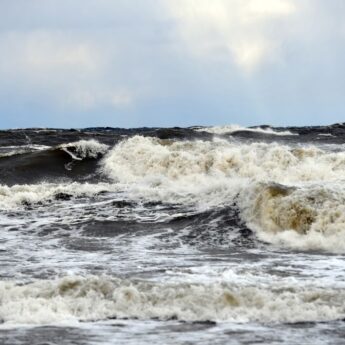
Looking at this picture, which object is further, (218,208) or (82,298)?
(218,208)

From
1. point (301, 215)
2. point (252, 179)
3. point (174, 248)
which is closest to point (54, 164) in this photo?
point (252, 179)

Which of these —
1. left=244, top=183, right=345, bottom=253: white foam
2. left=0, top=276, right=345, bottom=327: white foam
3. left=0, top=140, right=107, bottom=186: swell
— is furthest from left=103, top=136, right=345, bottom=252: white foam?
left=0, top=276, right=345, bottom=327: white foam

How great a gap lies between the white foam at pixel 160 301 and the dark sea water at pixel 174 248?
2 centimetres

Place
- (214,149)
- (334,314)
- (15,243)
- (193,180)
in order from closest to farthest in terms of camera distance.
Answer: (334,314), (15,243), (193,180), (214,149)

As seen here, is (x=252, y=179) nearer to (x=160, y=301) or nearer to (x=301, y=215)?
(x=301, y=215)

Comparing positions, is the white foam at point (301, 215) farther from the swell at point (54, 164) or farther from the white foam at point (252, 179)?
the swell at point (54, 164)

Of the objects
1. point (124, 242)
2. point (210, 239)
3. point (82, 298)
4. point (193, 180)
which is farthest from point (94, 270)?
point (193, 180)

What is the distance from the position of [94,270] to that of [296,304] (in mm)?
3282

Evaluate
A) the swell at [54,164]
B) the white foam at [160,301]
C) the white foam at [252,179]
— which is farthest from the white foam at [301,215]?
the swell at [54,164]

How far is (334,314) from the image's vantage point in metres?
7.57

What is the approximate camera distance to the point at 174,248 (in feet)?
41.5

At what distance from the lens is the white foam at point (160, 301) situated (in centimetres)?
759

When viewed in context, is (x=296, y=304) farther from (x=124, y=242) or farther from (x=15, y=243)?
(x=15, y=243)

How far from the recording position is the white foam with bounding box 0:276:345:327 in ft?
24.9
